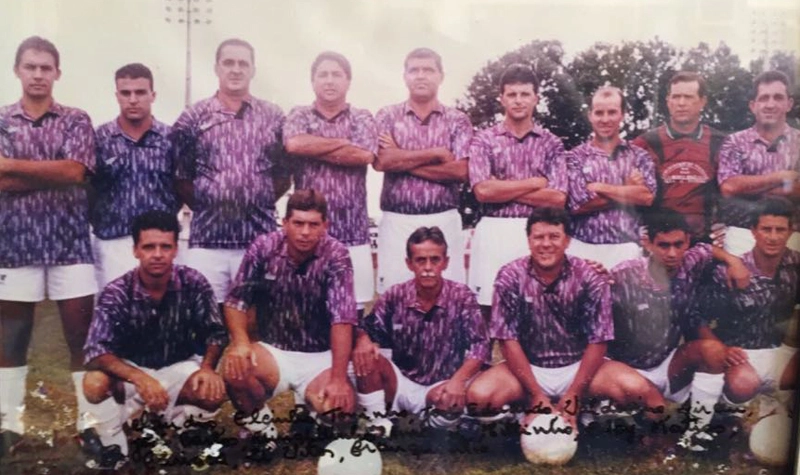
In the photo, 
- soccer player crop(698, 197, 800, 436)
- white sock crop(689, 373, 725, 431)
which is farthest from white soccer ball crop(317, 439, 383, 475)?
soccer player crop(698, 197, 800, 436)

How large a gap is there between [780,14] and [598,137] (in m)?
0.89

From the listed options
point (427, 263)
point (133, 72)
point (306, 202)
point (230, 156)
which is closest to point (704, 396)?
point (427, 263)

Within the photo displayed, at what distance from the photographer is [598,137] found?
2994 millimetres

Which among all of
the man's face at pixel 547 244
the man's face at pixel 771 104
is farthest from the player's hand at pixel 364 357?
the man's face at pixel 771 104

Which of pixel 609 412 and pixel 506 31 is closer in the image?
pixel 506 31

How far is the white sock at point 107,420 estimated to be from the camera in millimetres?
2955

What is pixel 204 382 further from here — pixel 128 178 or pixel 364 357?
pixel 128 178

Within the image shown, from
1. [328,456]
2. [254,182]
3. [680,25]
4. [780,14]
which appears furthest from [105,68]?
[780,14]

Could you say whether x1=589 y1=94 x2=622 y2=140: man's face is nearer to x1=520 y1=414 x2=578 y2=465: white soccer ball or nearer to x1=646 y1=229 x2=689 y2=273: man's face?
x1=646 y1=229 x2=689 y2=273: man's face

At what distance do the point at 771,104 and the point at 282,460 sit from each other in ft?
8.22

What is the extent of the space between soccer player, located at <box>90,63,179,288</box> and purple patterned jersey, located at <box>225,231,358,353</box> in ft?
1.30

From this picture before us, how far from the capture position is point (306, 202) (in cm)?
291

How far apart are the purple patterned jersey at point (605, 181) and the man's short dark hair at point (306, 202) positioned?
3.30ft

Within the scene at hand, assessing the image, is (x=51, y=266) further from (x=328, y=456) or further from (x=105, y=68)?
(x=328, y=456)
